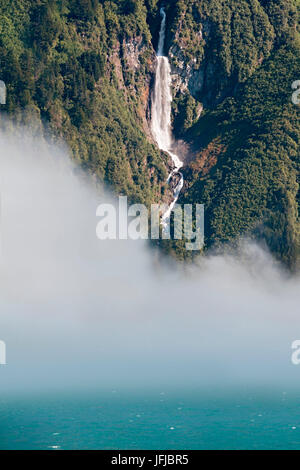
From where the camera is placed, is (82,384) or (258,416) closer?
(258,416)

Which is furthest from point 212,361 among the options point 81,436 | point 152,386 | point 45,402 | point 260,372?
point 81,436

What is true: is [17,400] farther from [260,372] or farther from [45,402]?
[260,372]
